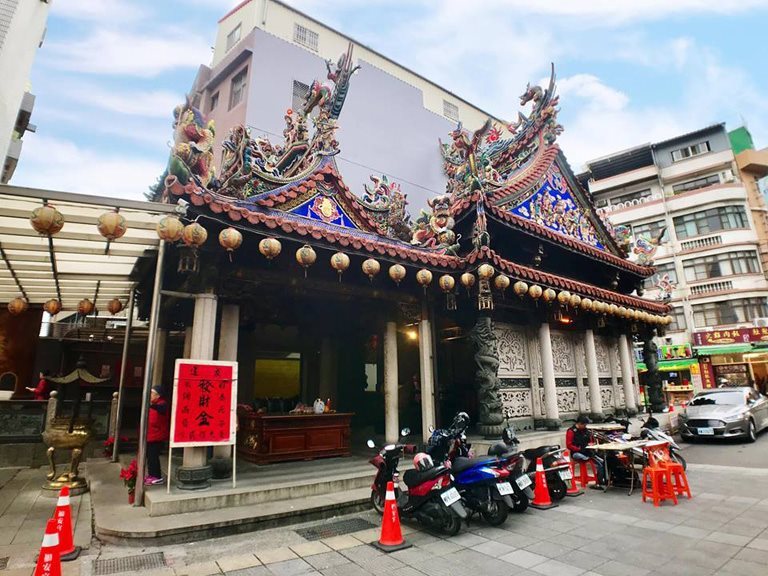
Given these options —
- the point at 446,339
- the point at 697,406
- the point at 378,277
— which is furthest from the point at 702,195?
the point at 378,277

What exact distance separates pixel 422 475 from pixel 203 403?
3.73 meters

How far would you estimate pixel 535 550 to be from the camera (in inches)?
210

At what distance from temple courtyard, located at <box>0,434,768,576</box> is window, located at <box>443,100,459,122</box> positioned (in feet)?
64.2

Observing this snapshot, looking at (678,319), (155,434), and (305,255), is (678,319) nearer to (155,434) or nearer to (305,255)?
(305,255)

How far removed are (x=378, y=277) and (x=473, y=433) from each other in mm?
5427

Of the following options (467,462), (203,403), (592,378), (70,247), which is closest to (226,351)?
(203,403)

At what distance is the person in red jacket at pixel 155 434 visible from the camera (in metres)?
7.17

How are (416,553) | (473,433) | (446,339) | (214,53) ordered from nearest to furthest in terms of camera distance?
1. (416,553)
2. (473,433)
3. (446,339)
4. (214,53)

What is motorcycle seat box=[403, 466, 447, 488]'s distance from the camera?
6005 millimetres

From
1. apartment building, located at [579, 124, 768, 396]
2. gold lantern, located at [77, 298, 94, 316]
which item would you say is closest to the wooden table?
gold lantern, located at [77, 298, 94, 316]

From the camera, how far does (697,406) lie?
15023 mm

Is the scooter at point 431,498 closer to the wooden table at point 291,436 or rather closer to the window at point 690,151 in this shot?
the wooden table at point 291,436

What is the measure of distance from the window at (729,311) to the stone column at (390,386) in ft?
101

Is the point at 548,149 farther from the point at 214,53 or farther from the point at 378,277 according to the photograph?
the point at 214,53
